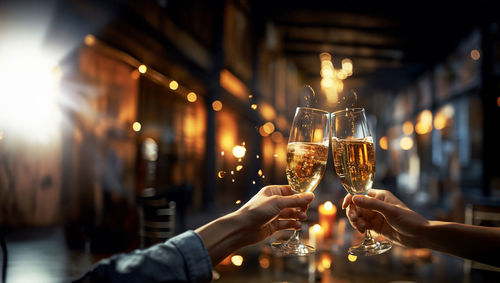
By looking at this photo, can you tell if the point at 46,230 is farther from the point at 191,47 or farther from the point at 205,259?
the point at 205,259

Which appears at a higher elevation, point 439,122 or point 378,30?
point 378,30

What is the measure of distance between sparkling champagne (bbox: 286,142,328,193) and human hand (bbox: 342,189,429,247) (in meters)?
0.15

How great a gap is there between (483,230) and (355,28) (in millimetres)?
10236

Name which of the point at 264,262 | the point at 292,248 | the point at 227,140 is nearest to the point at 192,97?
the point at 227,140

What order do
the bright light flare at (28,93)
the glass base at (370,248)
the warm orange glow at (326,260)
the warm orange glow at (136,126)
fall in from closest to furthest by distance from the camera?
the glass base at (370,248)
the warm orange glow at (326,260)
the bright light flare at (28,93)
the warm orange glow at (136,126)

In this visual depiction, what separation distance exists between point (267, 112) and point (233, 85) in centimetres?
325

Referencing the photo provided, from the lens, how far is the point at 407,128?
14.8 meters

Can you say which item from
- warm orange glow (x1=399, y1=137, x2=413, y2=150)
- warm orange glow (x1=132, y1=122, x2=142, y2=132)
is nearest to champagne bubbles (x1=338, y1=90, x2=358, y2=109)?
warm orange glow (x1=132, y1=122, x2=142, y2=132)

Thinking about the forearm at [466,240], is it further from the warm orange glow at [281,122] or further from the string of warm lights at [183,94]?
the warm orange glow at [281,122]

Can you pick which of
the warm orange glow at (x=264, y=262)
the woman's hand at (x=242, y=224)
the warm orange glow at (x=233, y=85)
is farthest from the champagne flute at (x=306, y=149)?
the warm orange glow at (x=233, y=85)

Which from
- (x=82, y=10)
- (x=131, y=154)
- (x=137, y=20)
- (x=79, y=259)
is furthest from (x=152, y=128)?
(x=79, y=259)

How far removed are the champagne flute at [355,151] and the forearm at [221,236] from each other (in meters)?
0.43

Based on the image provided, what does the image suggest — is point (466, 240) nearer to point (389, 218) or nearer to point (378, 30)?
point (389, 218)

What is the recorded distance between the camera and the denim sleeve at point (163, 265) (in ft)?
2.37
